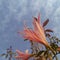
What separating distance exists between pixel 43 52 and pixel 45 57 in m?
0.11

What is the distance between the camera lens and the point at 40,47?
3.32 m

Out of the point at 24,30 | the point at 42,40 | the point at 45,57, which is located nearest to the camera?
Result: the point at 45,57

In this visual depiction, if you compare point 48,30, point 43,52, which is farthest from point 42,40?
point 48,30

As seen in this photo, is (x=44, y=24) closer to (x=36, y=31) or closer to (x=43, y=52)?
(x=36, y=31)

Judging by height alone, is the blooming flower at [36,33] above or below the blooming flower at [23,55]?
above

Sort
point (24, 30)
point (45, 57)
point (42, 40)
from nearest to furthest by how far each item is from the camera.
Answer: point (45, 57) → point (42, 40) → point (24, 30)

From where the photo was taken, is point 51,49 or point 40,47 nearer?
point 51,49

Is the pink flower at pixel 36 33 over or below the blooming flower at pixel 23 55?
over

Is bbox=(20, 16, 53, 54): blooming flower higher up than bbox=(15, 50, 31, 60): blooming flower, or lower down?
higher up

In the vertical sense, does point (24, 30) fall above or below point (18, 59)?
above

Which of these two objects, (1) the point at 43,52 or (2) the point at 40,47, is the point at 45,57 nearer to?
(1) the point at 43,52

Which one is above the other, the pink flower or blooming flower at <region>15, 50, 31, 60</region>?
the pink flower

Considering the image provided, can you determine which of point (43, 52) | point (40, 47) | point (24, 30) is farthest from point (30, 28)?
point (43, 52)

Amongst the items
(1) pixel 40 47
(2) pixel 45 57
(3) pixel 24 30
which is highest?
(3) pixel 24 30
